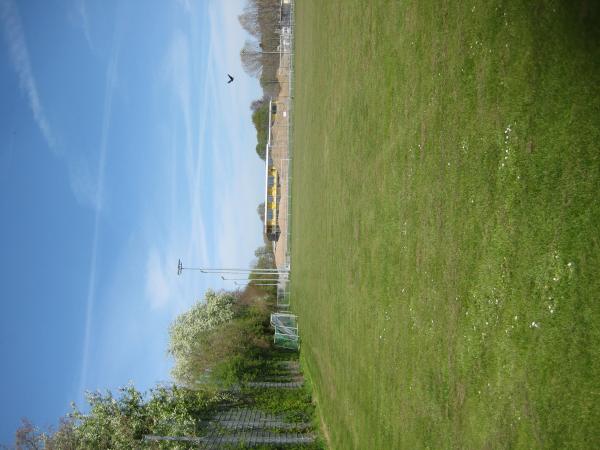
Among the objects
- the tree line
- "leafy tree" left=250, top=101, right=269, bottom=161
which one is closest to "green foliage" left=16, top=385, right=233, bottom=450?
the tree line

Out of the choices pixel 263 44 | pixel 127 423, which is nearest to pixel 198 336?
pixel 127 423

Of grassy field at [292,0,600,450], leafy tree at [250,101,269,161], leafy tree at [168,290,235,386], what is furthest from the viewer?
leafy tree at [250,101,269,161]

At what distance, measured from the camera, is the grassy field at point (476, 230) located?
170 inches

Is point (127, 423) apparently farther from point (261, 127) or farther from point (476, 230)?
point (261, 127)

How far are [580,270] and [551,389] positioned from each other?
1078 mm

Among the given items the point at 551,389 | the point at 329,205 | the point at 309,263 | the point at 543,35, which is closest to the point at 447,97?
the point at 543,35

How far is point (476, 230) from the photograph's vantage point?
5.97 m

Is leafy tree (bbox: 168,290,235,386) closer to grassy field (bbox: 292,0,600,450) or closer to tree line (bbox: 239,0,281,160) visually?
grassy field (bbox: 292,0,600,450)

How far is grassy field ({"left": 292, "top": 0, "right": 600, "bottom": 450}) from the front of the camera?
4320 mm

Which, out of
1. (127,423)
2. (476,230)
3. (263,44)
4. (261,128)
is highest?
(263,44)

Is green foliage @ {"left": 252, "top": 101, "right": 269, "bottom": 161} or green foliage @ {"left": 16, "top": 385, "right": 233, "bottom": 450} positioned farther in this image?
green foliage @ {"left": 252, "top": 101, "right": 269, "bottom": 161}

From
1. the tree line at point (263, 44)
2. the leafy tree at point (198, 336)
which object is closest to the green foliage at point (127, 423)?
the leafy tree at point (198, 336)

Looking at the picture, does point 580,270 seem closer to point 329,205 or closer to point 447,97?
point 447,97

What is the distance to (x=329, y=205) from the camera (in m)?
17.6
